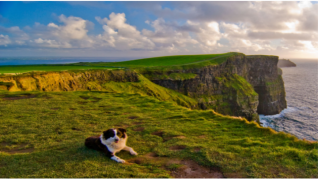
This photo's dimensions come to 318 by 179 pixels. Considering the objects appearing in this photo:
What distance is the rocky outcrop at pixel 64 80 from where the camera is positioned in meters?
29.8

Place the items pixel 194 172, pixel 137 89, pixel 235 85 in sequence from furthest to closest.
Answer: pixel 235 85 < pixel 137 89 < pixel 194 172

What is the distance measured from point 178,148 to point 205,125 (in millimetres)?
5141

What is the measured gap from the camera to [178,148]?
9.66 m

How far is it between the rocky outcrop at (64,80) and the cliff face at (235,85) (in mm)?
17593

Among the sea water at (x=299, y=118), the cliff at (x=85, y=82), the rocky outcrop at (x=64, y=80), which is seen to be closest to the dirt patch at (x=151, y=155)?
the cliff at (x=85, y=82)

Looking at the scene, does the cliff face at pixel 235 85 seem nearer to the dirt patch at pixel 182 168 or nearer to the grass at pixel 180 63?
the grass at pixel 180 63

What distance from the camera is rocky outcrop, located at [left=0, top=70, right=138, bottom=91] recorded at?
→ 1172 inches

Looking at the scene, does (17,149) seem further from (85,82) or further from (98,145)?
(85,82)

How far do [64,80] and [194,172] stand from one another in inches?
1557

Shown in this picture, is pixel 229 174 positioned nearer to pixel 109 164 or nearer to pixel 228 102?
pixel 109 164

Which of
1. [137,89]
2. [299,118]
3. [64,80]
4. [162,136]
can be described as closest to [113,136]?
[162,136]

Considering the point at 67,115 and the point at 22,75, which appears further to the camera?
the point at 22,75

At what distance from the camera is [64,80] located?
39.2 m

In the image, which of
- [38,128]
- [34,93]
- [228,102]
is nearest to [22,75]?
[34,93]
